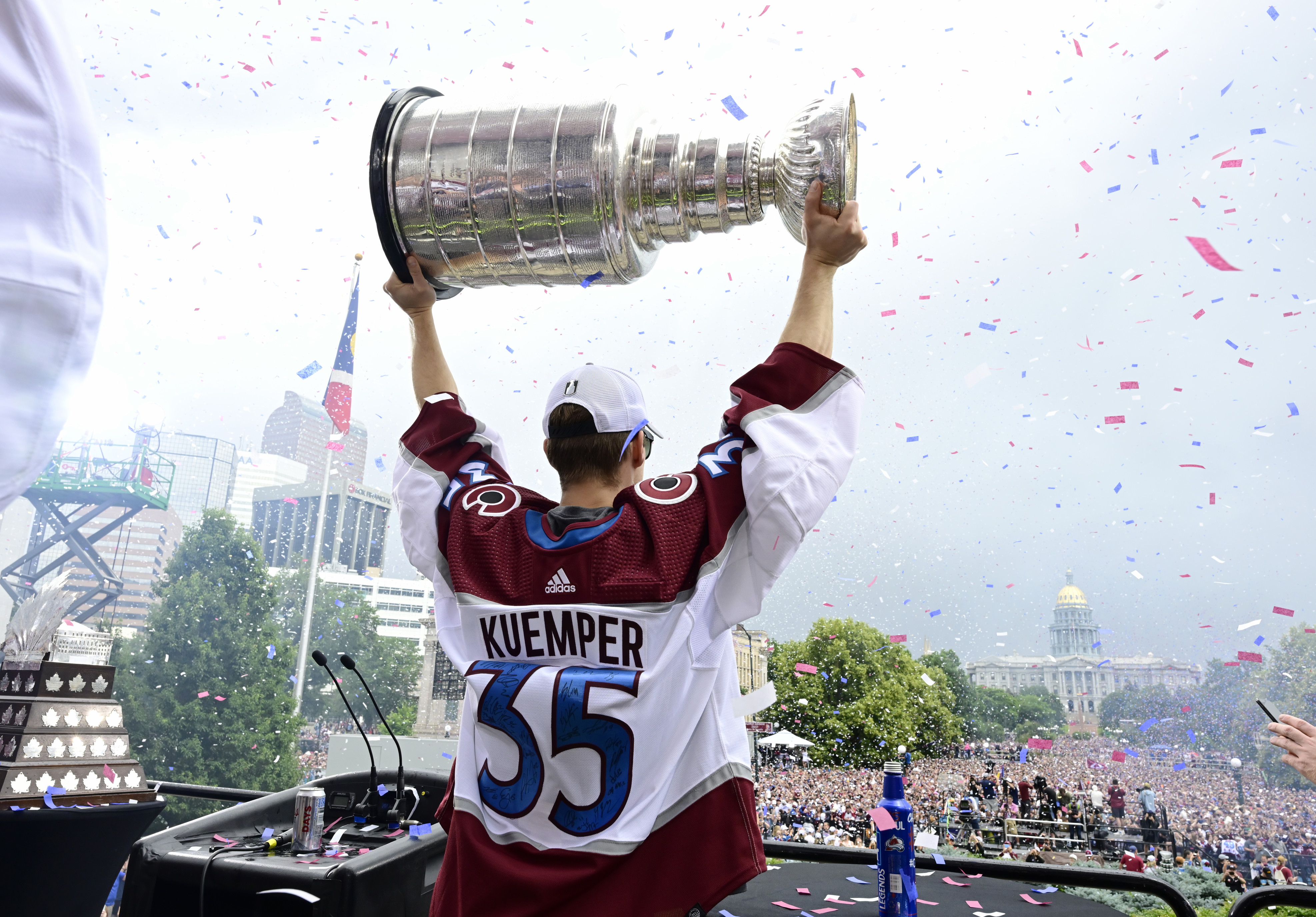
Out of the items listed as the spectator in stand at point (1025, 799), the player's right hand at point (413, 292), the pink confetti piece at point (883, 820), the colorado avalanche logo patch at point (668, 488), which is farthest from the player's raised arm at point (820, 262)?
the spectator in stand at point (1025, 799)

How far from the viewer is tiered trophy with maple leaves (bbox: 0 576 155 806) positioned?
4.93ft

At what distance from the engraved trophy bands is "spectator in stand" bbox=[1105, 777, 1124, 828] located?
1348 cm

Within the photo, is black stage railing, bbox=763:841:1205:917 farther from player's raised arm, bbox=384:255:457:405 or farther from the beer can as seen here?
player's raised arm, bbox=384:255:457:405

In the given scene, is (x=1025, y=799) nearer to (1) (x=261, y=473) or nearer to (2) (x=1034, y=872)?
(2) (x=1034, y=872)

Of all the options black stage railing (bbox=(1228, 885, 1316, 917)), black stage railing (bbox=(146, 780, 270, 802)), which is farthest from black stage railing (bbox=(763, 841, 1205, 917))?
black stage railing (bbox=(146, 780, 270, 802))

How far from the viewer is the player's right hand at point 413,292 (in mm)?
984

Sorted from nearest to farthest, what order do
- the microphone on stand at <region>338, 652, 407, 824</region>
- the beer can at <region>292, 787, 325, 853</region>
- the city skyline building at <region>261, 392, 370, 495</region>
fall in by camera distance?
the beer can at <region>292, 787, 325, 853</region> < the microphone on stand at <region>338, 652, 407, 824</region> < the city skyline building at <region>261, 392, 370, 495</region>

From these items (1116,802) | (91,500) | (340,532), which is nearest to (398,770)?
(1116,802)

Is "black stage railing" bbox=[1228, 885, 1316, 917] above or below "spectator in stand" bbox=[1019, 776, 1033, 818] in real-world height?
above

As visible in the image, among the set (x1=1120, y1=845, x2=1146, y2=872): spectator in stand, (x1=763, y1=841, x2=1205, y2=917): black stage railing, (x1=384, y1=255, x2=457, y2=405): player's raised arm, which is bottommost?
(x1=1120, y1=845, x2=1146, y2=872): spectator in stand

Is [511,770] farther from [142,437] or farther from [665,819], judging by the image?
[142,437]

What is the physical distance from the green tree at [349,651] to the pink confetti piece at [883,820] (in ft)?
56.9

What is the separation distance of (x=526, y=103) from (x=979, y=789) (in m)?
12.5

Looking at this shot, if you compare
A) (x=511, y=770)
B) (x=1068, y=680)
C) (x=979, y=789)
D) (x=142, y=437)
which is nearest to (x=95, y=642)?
(x=511, y=770)
